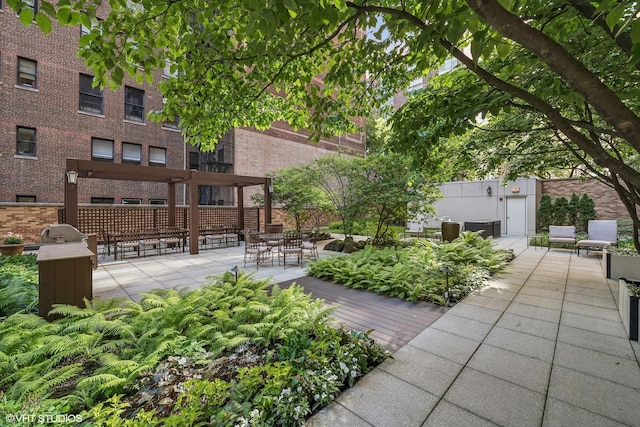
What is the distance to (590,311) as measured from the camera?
4.62m

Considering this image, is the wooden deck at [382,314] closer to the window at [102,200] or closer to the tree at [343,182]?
the tree at [343,182]

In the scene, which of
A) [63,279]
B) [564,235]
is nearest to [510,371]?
[63,279]

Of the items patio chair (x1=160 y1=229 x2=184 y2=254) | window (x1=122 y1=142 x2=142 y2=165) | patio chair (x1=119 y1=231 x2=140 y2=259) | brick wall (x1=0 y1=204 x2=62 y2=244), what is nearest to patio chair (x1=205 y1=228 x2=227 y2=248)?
patio chair (x1=160 y1=229 x2=184 y2=254)

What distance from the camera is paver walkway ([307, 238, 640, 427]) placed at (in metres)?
2.28

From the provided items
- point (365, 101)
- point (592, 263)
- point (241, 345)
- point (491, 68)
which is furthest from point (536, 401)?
point (592, 263)

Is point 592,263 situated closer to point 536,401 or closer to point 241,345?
Answer: point 536,401

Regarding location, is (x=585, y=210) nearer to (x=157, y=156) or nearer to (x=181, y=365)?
(x=181, y=365)

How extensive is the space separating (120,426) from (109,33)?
364 cm

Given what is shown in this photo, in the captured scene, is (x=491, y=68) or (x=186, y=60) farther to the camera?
(x=491, y=68)

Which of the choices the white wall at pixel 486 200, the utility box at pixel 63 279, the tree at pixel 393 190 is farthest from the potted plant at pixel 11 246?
the white wall at pixel 486 200

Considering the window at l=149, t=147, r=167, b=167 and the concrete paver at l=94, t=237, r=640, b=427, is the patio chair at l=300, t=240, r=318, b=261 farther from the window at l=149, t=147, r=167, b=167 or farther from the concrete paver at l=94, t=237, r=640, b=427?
the window at l=149, t=147, r=167, b=167

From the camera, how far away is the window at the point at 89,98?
1507 centimetres

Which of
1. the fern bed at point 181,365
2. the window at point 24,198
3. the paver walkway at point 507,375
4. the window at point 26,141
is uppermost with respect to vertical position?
the window at point 26,141

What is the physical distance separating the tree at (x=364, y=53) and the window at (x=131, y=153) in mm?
14944
